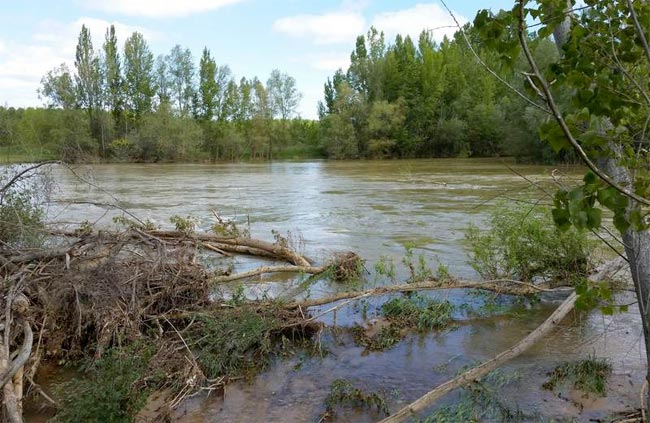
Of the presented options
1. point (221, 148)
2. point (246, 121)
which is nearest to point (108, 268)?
point (221, 148)

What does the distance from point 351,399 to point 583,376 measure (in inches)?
79.2

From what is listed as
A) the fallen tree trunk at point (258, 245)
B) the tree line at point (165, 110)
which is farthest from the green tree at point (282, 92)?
the fallen tree trunk at point (258, 245)

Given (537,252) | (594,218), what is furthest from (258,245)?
(594,218)

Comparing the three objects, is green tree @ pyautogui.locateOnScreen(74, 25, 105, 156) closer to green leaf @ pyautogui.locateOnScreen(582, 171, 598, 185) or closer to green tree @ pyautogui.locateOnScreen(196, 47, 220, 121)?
green tree @ pyautogui.locateOnScreen(196, 47, 220, 121)

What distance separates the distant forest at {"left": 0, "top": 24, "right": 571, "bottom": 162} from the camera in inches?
2366

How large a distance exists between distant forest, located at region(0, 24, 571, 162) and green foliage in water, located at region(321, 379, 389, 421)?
54017 mm

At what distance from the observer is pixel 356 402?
462cm

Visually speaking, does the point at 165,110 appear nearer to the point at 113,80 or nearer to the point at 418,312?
the point at 113,80

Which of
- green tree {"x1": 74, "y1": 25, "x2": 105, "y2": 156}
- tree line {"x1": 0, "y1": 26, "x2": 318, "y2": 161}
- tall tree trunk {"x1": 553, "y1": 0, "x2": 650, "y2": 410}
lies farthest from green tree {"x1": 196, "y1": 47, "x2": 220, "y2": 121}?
Result: tall tree trunk {"x1": 553, "y1": 0, "x2": 650, "y2": 410}

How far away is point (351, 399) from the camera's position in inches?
183

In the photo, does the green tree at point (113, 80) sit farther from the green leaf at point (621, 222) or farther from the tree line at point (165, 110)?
the green leaf at point (621, 222)

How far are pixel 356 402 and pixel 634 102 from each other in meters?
3.39

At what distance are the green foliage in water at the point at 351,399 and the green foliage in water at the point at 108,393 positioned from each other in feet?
4.76

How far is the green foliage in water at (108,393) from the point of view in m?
3.85
